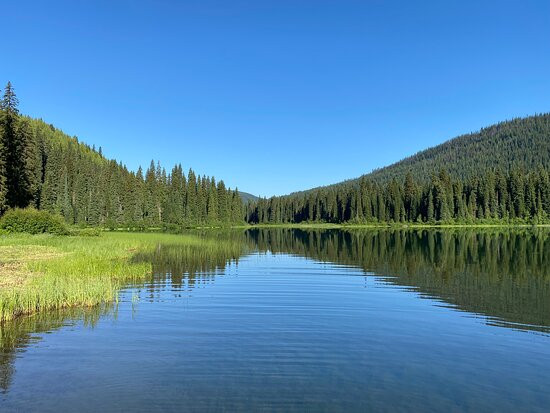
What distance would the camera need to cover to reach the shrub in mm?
57125

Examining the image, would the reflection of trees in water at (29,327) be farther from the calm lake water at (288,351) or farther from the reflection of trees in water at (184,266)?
the reflection of trees in water at (184,266)

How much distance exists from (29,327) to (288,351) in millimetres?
10212

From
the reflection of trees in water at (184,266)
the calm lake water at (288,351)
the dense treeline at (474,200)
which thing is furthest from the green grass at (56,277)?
the dense treeline at (474,200)

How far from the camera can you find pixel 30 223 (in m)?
58.4

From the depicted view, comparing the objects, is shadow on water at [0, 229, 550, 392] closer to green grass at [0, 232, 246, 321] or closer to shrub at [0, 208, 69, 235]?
green grass at [0, 232, 246, 321]

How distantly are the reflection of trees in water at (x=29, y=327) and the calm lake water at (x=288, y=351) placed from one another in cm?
7

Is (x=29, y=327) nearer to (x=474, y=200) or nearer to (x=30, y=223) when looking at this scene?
(x=30, y=223)

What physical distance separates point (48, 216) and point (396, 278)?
50.6 metres

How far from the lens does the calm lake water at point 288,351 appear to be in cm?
1084

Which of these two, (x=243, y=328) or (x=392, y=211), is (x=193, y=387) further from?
(x=392, y=211)

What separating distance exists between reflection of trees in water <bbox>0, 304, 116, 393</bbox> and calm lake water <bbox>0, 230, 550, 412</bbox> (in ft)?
0.23

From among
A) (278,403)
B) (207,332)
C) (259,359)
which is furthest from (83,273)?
(278,403)

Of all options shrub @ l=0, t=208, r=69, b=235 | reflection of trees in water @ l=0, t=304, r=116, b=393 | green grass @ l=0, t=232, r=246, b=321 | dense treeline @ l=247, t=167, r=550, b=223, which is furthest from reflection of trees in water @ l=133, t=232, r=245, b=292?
dense treeline @ l=247, t=167, r=550, b=223

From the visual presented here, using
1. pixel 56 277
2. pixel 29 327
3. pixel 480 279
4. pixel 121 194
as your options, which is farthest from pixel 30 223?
pixel 121 194
